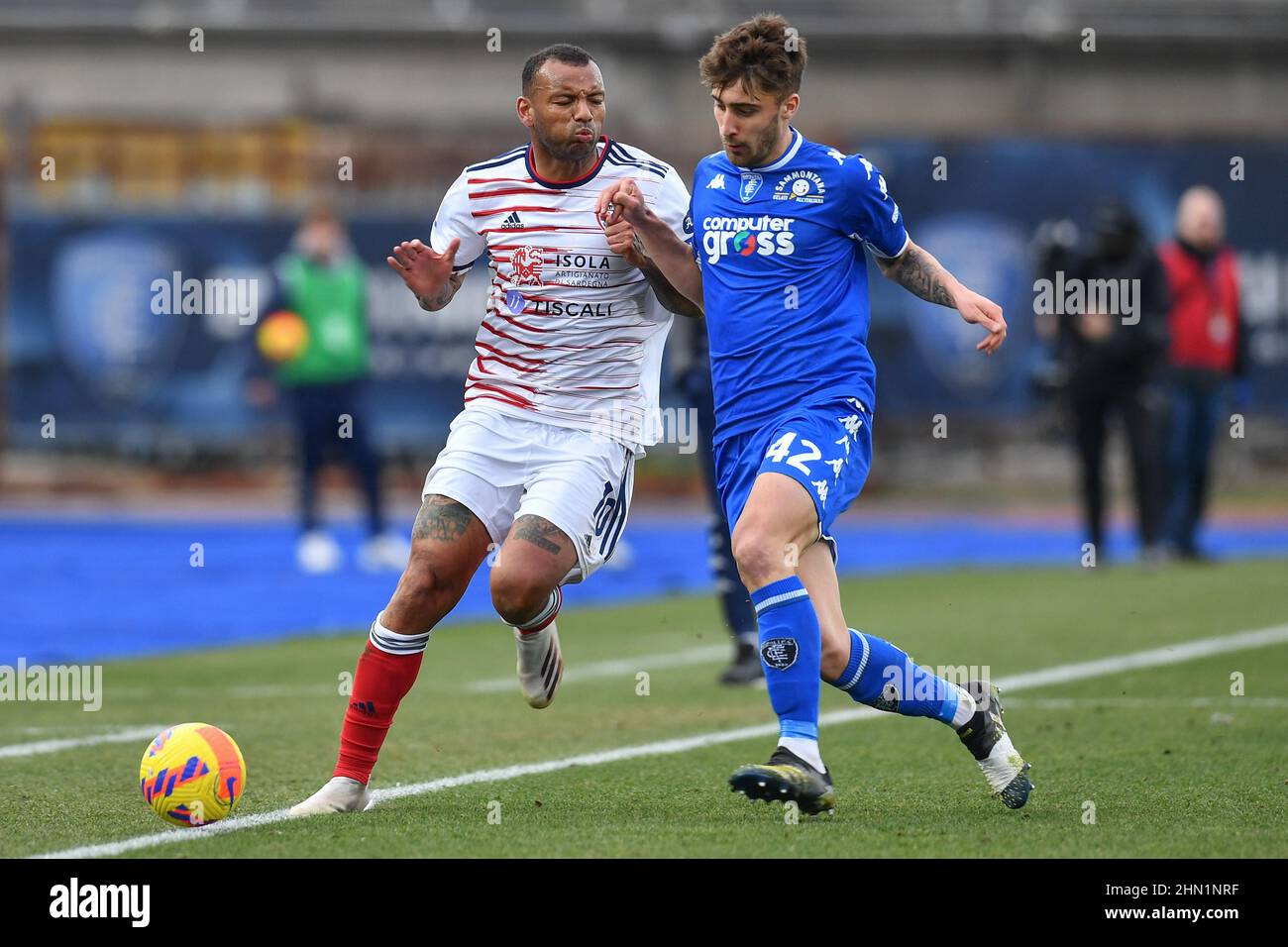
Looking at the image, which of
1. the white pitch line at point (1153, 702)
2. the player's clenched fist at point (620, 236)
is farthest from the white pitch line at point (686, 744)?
the player's clenched fist at point (620, 236)

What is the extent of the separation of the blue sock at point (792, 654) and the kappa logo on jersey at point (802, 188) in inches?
45.3

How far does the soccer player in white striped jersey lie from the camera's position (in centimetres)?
631

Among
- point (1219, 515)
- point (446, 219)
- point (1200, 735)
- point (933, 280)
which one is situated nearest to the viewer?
point (933, 280)

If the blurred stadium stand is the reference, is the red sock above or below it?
below

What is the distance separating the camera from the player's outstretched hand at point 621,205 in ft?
20.5

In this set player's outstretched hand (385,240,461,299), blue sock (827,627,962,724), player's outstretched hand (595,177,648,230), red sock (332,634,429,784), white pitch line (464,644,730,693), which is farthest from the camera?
white pitch line (464,644,730,693)

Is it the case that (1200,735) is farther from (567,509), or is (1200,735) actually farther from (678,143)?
(678,143)

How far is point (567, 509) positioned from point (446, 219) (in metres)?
1.03

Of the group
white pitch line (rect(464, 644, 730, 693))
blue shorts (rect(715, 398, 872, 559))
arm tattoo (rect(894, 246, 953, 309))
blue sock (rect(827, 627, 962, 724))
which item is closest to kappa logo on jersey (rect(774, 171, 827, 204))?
arm tattoo (rect(894, 246, 953, 309))

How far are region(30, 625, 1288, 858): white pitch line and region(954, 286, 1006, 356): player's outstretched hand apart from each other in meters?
2.15

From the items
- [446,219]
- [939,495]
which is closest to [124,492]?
[939,495]

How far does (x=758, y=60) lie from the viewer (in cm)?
601

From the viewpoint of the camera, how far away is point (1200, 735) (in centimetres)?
766

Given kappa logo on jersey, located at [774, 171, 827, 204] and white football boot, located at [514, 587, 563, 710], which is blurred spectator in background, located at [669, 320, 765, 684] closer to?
white football boot, located at [514, 587, 563, 710]
